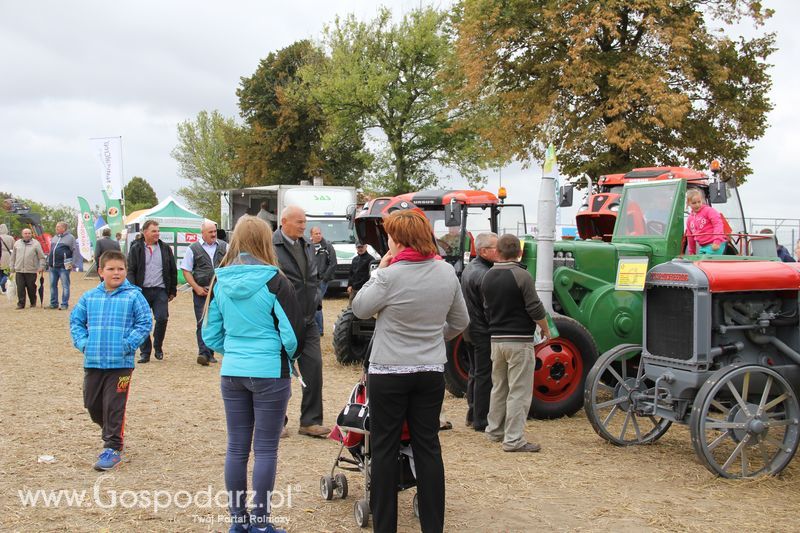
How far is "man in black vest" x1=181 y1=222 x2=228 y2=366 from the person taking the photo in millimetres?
10172

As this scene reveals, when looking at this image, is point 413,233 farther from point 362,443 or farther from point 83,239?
point 83,239

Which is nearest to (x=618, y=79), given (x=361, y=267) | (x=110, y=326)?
(x=361, y=267)

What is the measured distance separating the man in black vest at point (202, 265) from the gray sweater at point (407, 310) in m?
6.24

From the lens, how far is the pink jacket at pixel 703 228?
24.8 ft

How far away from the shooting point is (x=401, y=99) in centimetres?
3422

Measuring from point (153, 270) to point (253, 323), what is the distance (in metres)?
6.59

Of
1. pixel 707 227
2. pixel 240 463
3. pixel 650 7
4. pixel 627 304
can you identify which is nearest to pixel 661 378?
pixel 627 304

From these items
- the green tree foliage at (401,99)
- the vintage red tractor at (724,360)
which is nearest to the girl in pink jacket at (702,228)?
the vintage red tractor at (724,360)

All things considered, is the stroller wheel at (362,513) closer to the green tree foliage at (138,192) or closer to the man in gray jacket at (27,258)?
the man in gray jacket at (27,258)

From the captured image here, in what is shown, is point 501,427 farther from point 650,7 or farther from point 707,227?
point 650,7

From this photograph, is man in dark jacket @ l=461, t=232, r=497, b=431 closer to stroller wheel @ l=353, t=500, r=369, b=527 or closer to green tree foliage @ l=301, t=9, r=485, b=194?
stroller wheel @ l=353, t=500, r=369, b=527

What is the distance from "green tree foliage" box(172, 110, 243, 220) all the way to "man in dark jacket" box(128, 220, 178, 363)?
48.6 m

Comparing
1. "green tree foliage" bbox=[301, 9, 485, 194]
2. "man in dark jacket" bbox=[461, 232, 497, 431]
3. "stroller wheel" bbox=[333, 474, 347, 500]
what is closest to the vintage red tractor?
"man in dark jacket" bbox=[461, 232, 497, 431]

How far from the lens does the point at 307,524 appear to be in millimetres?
4625
